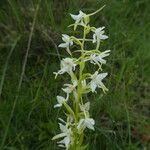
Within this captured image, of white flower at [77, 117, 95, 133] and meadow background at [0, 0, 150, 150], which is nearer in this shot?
white flower at [77, 117, 95, 133]

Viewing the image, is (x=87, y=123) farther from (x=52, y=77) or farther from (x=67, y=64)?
(x=52, y=77)

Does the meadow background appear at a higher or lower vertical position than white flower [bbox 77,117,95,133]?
higher

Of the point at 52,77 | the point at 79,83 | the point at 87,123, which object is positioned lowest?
the point at 87,123

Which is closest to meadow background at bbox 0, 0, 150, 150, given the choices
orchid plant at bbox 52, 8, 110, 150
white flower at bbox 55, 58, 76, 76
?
orchid plant at bbox 52, 8, 110, 150

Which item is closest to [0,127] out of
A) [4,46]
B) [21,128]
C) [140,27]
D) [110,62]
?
[21,128]

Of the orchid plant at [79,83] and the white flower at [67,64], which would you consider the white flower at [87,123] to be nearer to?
the orchid plant at [79,83]

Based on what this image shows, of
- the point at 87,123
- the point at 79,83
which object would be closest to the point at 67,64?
the point at 79,83

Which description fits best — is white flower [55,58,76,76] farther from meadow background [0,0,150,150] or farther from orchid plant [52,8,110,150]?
meadow background [0,0,150,150]

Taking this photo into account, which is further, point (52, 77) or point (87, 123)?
point (52, 77)
